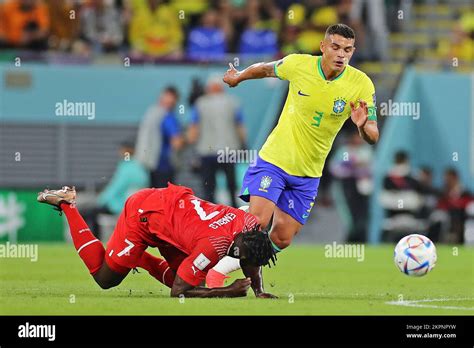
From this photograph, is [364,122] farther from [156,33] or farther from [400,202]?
[156,33]

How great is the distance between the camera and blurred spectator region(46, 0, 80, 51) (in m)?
24.5

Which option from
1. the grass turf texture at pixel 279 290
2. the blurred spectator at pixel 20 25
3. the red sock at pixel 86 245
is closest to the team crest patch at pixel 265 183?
the grass turf texture at pixel 279 290

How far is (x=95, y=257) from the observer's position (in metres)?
12.1

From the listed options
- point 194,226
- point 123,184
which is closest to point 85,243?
point 194,226

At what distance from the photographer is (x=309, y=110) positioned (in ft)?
43.2

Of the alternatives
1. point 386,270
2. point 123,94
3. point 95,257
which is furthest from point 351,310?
point 123,94

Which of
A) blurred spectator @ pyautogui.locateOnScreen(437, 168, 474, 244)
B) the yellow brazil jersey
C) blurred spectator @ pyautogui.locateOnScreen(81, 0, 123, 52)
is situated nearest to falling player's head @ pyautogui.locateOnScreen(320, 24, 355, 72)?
the yellow brazil jersey

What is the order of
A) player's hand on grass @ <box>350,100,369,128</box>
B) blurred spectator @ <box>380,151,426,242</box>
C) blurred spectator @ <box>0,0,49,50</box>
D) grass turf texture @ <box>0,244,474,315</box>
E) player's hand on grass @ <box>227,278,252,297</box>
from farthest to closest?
1. blurred spectator @ <box>0,0,49,50</box>
2. blurred spectator @ <box>380,151,426,242</box>
3. player's hand on grass @ <box>350,100,369,128</box>
4. player's hand on grass @ <box>227,278,252,297</box>
5. grass turf texture @ <box>0,244,474,315</box>

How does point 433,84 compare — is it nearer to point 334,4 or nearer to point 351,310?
point 334,4

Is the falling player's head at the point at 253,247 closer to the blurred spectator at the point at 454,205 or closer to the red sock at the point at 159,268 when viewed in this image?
the red sock at the point at 159,268

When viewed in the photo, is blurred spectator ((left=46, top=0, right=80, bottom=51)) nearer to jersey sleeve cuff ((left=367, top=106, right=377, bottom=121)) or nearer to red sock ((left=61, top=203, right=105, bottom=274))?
red sock ((left=61, top=203, right=105, bottom=274))

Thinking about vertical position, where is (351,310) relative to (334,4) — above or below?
below

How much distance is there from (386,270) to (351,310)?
18.2 ft

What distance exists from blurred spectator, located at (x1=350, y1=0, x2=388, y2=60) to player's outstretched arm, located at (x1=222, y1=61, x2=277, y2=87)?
37.5ft
